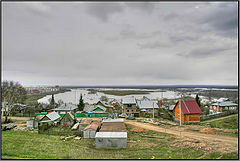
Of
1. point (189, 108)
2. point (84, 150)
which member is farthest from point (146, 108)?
point (84, 150)

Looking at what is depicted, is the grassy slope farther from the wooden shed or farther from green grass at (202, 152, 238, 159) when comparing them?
the wooden shed

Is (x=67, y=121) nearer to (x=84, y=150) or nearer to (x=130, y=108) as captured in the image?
(x=84, y=150)

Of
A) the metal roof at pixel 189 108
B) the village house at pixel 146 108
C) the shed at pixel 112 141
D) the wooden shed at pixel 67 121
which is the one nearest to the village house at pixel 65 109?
the wooden shed at pixel 67 121

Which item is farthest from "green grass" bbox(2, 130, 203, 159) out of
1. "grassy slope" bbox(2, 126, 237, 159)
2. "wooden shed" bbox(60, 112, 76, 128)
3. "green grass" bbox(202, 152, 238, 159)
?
"wooden shed" bbox(60, 112, 76, 128)

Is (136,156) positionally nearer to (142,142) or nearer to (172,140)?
(142,142)

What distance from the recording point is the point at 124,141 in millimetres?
15305

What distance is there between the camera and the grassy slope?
13102 millimetres

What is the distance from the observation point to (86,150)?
1478 cm

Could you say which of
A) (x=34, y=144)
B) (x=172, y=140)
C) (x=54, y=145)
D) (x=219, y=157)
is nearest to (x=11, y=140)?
(x=34, y=144)

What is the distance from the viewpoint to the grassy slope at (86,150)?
13102mm

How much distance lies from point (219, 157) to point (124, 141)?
9225mm

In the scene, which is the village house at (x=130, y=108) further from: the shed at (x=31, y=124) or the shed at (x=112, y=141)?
the shed at (x=112, y=141)

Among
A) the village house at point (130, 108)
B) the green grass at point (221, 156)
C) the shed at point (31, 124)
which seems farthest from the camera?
the village house at point (130, 108)

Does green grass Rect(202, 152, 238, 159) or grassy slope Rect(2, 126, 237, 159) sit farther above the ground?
green grass Rect(202, 152, 238, 159)
